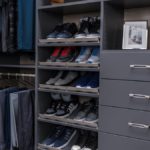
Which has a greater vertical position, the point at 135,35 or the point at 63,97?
the point at 135,35

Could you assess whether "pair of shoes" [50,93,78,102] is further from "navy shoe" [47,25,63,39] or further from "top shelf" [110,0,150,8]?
"top shelf" [110,0,150,8]

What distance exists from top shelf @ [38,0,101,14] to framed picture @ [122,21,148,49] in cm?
27

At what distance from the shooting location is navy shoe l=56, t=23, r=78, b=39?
1894 mm

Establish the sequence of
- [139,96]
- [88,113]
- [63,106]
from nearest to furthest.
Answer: [139,96] < [88,113] < [63,106]

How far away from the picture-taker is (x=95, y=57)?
1767 mm

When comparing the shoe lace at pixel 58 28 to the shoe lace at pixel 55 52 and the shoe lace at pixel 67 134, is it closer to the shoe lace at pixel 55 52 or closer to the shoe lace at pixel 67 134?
the shoe lace at pixel 55 52

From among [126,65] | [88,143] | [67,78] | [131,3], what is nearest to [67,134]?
[88,143]

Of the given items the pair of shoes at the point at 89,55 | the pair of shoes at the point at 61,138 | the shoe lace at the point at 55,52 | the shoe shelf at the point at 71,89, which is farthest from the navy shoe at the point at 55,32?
the pair of shoes at the point at 61,138

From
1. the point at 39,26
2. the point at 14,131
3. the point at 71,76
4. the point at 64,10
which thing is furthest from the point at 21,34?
the point at 14,131

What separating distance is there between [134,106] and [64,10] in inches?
37.6

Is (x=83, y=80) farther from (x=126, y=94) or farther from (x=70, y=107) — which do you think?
(x=126, y=94)

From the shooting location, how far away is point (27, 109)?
2090mm

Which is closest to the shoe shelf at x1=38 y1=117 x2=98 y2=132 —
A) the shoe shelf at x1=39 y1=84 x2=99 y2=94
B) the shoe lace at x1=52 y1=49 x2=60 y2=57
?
the shoe shelf at x1=39 y1=84 x2=99 y2=94

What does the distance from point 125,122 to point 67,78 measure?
1.91 feet
